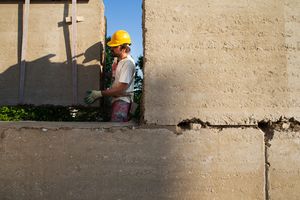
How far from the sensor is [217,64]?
2.15 metres

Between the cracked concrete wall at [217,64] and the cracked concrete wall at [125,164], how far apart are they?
0.54 ft

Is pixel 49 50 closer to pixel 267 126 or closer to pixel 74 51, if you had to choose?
pixel 74 51

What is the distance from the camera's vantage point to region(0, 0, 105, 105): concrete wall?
264 inches

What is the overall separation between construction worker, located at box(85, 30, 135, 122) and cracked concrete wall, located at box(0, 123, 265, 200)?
0.73 m

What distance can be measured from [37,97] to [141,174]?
528cm

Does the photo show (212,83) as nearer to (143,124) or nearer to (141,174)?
(143,124)

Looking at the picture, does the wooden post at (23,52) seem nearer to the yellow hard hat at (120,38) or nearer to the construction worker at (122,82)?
the construction worker at (122,82)

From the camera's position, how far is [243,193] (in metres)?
2.10

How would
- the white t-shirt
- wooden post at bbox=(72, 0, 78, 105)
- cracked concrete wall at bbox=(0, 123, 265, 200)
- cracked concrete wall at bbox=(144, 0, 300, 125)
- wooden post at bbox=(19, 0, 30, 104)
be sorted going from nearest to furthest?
cracked concrete wall at bbox=(0, 123, 265, 200)
cracked concrete wall at bbox=(144, 0, 300, 125)
the white t-shirt
wooden post at bbox=(72, 0, 78, 105)
wooden post at bbox=(19, 0, 30, 104)

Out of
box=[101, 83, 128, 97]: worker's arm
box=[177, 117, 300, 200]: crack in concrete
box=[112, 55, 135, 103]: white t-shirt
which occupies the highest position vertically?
box=[112, 55, 135, 103]: white t-shirt

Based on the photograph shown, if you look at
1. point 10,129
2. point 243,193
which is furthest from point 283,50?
point 10,129

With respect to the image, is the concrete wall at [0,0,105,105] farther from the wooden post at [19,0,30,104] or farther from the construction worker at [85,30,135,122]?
the construction worker at [85,30,135,122]

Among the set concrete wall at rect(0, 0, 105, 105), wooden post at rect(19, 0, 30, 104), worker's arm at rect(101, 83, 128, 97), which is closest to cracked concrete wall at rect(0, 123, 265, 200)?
worker's arm at rect(101, 83, 128, 97)

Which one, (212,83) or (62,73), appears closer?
(212,83)
